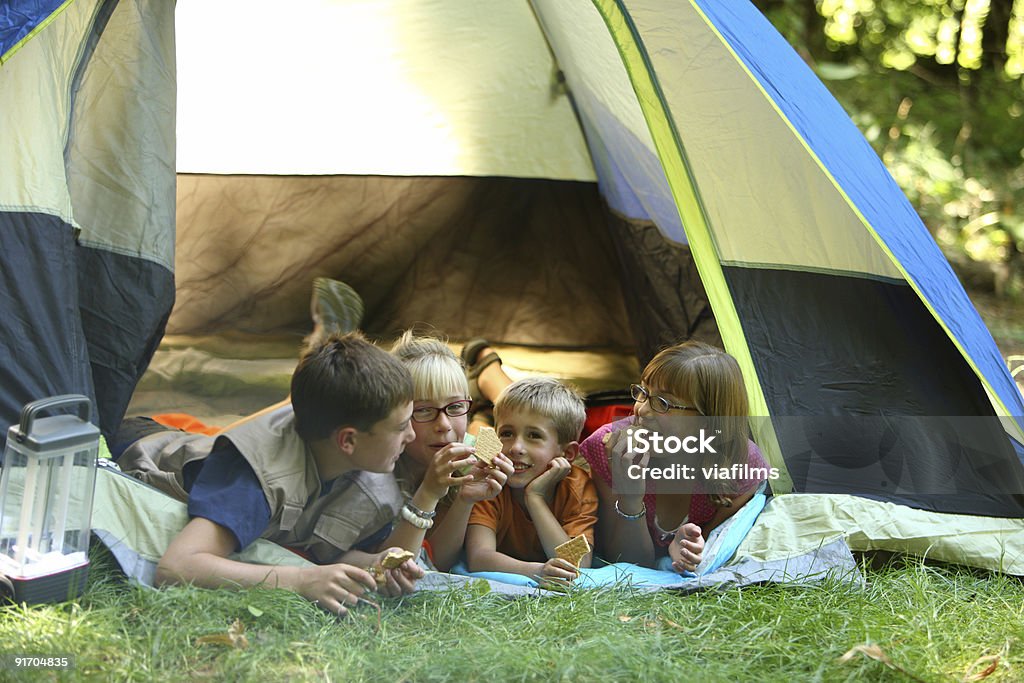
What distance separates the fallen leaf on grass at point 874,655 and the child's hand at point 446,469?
62 cm

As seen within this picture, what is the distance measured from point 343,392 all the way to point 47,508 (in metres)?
0.46

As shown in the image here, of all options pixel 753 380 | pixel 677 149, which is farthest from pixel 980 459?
pixel 677 149

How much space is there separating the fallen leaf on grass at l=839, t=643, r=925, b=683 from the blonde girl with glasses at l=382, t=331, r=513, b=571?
1.88ft

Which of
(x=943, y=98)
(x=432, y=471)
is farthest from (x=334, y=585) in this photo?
(x=943, y=98)

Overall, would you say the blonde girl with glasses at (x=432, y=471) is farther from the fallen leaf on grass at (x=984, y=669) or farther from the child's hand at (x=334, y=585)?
the fallen leaf on grass at (x=984, y=669)

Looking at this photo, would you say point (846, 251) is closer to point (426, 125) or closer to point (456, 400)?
point (456, 400)

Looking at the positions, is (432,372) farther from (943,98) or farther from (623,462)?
(943,98)

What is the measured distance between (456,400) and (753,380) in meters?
0.61

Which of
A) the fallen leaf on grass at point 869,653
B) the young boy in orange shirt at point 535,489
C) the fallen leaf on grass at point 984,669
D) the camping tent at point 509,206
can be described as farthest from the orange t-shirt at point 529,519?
the fallen leaf on grass at point 984,669

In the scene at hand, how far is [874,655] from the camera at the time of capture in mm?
1517

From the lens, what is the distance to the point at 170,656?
1440 mm

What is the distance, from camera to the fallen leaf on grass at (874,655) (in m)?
1.50

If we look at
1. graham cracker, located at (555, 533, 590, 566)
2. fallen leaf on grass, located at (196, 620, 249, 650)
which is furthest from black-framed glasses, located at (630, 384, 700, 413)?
fallen leaf on grass, located at (196, 620, 249, 650)

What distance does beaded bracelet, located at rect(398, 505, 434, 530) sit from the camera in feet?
5.48
